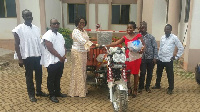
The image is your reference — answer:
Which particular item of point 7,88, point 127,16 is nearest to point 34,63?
point 7,88

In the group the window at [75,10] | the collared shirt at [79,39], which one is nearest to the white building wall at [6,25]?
the window at [75,10]

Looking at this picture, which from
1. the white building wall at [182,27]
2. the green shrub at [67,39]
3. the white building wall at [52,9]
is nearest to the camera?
the white building wall at [182,27]

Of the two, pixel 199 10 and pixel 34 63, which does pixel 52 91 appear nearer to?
pixel 34 63

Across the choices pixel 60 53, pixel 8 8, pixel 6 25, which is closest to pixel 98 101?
pixel 60 53

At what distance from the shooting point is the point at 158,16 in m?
10.4

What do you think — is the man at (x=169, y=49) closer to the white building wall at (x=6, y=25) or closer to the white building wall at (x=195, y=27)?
the white building wall at (x=195, y=27)

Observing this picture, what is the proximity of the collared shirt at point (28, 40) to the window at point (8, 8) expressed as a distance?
25.4ft

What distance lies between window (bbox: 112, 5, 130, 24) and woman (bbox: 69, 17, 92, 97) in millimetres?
10687

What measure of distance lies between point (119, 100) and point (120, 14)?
11.9m

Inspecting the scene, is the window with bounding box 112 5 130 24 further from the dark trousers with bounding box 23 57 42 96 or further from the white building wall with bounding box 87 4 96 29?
the dark trousers with bounding box 23 57 42 96

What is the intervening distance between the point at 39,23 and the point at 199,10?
27.1ft

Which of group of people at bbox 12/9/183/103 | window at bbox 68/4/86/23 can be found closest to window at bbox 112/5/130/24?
window at bbox 68/4/86/23

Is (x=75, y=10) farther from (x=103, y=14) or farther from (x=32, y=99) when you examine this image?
(x=32, y=99)

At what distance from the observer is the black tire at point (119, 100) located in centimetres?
350
